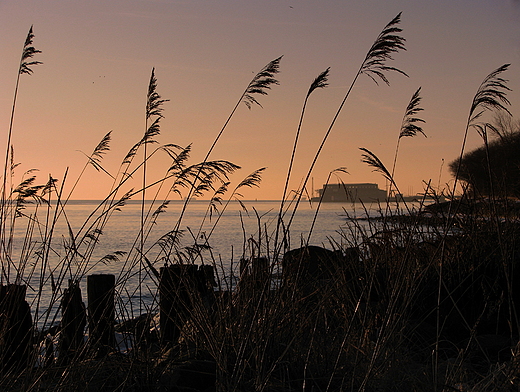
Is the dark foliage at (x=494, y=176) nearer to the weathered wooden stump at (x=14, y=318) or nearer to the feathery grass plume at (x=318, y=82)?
the feathery grass plume at (x=318, y=82)

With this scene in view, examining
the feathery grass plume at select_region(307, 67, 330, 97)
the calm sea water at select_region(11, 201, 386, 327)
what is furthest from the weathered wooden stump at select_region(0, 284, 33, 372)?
the feathery grass plume at select_region(307, 67, 330, 97)

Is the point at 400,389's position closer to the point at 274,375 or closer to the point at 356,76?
the point at 274,375

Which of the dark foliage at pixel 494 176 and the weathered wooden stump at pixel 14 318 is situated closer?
the dark foliage at pixel 494 176

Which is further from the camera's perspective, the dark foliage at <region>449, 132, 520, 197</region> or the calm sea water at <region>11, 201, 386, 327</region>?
the calm sea water at <region>11, 201, 386, 327</region>

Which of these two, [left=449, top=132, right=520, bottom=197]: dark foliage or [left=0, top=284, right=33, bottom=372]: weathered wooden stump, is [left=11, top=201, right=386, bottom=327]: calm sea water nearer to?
[left=0, top=284, right=33, bottom=372]: weathered wooden stump

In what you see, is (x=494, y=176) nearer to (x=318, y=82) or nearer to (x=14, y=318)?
(x=318, y=82)

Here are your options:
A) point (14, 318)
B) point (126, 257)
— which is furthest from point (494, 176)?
point (126, 257)

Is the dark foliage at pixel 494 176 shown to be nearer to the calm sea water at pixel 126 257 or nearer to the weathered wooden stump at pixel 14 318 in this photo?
the calm sea water at pixel 126 257

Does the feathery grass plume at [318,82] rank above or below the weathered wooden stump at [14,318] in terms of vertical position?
above

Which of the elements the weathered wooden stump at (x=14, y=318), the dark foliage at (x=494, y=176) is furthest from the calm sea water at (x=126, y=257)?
the dark foliage at (x=494, y=176)

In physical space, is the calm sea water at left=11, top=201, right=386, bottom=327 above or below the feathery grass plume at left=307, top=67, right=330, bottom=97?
below

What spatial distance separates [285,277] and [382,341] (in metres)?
1.05

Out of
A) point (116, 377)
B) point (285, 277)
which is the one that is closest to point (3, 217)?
point (116, 377)

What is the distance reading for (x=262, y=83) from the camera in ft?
11.7
